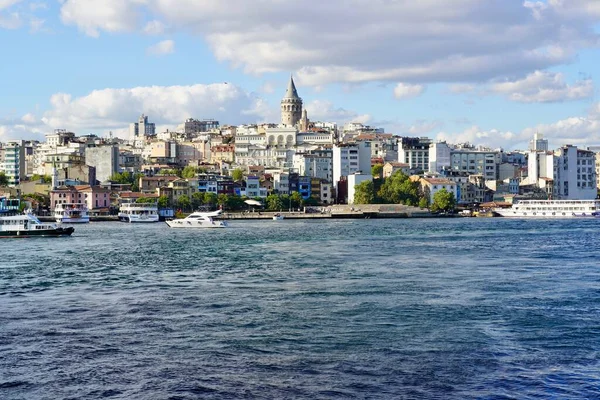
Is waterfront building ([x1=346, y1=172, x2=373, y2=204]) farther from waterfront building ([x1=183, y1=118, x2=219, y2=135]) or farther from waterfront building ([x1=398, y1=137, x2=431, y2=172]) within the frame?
waterfront building ([x1=183, y1=118, x2=219, y2=135])

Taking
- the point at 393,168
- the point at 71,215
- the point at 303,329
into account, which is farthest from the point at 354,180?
the point at 303,329

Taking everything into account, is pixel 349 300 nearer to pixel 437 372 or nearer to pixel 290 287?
A: pixel 290 287

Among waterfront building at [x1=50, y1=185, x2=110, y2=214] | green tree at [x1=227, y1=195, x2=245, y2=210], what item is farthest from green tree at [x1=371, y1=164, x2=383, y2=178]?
waterfront building at [x1=50, y1=185, x2=110, y2=214]

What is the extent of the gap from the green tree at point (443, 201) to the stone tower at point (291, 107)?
55233 millimetres

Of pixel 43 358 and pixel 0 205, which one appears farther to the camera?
pixel 0 205

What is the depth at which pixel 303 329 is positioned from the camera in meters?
13.5

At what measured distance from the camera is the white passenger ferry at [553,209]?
68.6 metres

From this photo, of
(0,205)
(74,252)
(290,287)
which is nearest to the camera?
(290,287)

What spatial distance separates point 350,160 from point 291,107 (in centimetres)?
4523

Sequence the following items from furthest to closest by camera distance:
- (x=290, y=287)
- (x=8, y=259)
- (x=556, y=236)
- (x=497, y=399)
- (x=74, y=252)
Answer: (x=556, y=236) < (x=74, y=252) < (x=8, y=259) < (x=290, y=287) < (x=497, y=399)

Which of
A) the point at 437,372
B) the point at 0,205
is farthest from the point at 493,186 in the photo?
the point at 437,372

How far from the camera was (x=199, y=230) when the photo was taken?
1978 inches

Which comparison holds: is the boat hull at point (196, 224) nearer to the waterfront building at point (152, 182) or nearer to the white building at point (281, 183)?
the waterfront building at point (152, 182)

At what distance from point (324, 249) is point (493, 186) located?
55.5 m
